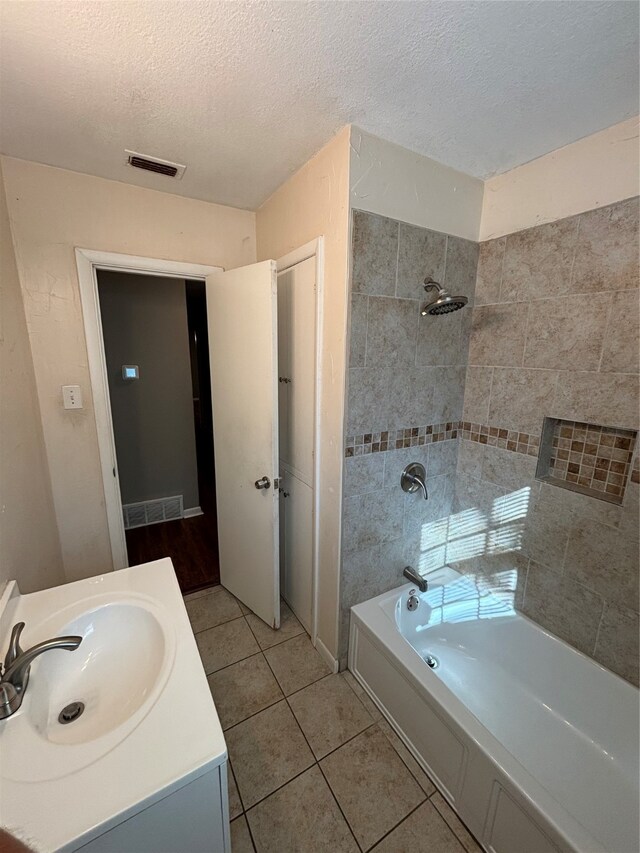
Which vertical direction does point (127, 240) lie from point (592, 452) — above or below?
above

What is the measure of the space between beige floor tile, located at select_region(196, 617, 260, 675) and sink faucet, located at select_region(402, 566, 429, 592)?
0.88 meters

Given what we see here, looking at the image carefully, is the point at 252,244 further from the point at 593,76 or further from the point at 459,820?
the point at 459,820

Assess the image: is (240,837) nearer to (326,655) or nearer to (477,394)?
(326,655)

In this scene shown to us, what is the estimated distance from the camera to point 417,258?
4.65 feet

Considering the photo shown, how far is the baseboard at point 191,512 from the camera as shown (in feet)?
10.4

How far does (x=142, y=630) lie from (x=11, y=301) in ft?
4.36

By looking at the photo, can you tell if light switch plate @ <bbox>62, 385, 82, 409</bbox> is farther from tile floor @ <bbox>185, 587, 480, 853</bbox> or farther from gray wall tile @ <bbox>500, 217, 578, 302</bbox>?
gray wall tile @ <bbox>500, 217, 578, 302</bbox>

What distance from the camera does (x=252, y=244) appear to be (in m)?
1.98

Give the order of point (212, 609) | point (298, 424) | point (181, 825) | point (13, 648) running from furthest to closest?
point (212, 609)
point (298, 424)
point (13, 648)
point (181, 825)

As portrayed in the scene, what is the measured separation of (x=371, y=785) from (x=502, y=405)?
5.24 feet

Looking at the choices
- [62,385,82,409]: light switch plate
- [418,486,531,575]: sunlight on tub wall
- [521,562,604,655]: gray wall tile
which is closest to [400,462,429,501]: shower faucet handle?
[418,486,531,575]: sunlight on tub wall

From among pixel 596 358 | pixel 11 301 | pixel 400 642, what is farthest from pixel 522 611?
pixel 11 301

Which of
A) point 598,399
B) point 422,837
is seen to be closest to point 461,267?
point 598,399

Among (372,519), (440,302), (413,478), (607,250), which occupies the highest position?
(607,250)
